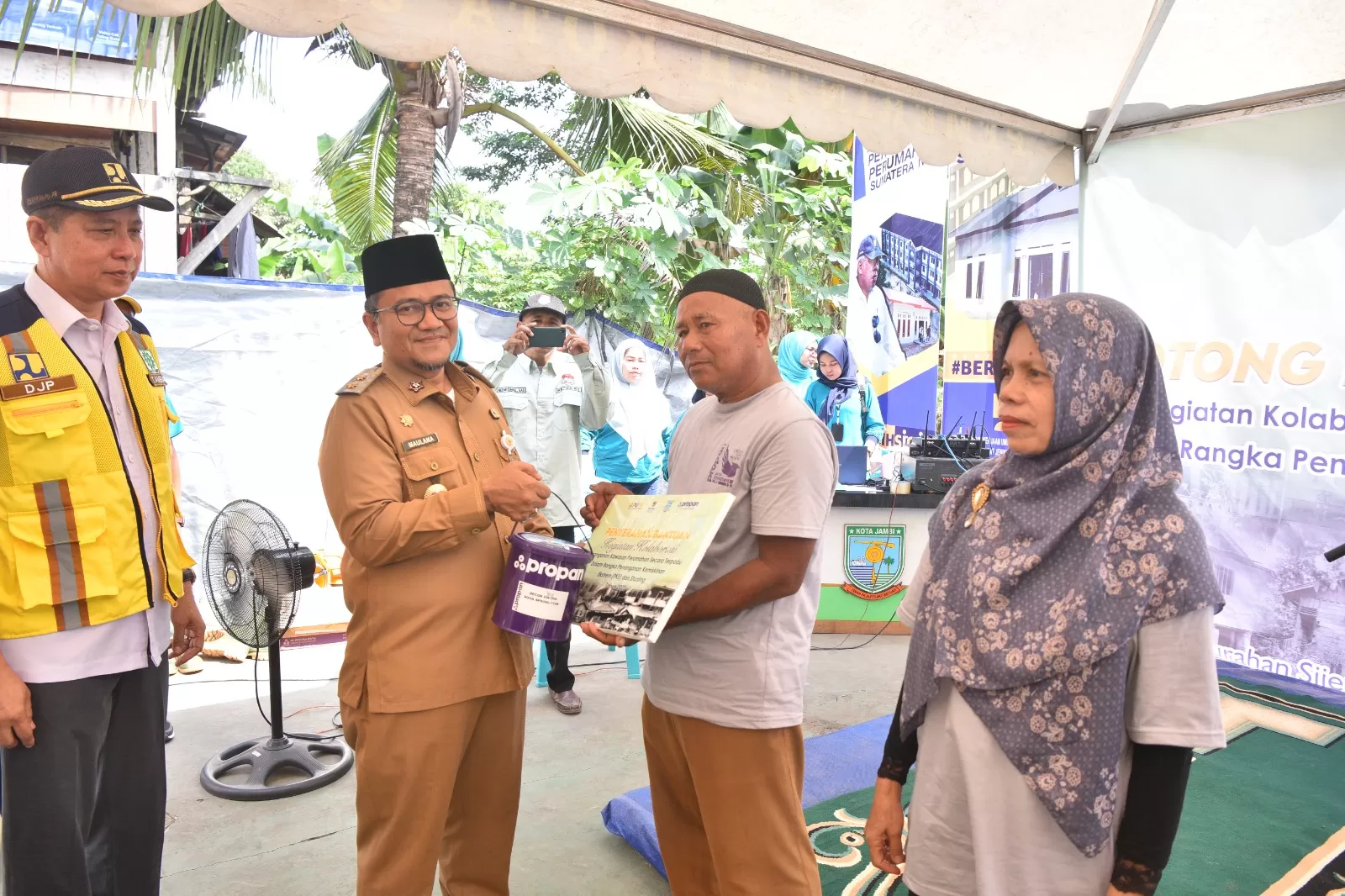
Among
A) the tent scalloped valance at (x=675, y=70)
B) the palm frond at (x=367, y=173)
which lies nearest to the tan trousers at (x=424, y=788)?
the tent scalloped valance at (x=675, y=70)

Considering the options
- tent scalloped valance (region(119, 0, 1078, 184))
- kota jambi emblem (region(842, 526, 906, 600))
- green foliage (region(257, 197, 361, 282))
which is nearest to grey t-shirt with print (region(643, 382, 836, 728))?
tent scalloped valance (region(119, 0, 1078, 184))

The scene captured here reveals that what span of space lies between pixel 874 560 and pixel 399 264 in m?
5.41

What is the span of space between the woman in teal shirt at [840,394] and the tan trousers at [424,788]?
218 inches

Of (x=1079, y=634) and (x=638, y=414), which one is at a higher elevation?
(x=638, y=414)

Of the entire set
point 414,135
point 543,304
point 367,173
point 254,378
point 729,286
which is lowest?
point 254,378

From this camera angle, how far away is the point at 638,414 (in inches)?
260

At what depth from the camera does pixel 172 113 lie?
31.1ft

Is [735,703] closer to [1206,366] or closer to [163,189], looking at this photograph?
[1206,366]

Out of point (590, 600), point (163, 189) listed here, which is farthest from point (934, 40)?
point (163, 189)

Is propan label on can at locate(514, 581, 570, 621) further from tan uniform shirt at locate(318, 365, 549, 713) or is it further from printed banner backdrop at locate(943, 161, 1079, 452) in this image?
printed banner backdrop at locate(943, 161, 1079, 452)

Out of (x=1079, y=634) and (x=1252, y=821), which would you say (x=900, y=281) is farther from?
(x=1079, y=634)

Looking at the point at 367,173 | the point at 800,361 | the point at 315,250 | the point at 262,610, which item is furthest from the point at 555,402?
the point at 315,250

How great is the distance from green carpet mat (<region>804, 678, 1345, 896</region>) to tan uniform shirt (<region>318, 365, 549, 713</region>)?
1771mm

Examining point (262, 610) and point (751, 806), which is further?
point (262, 610)
